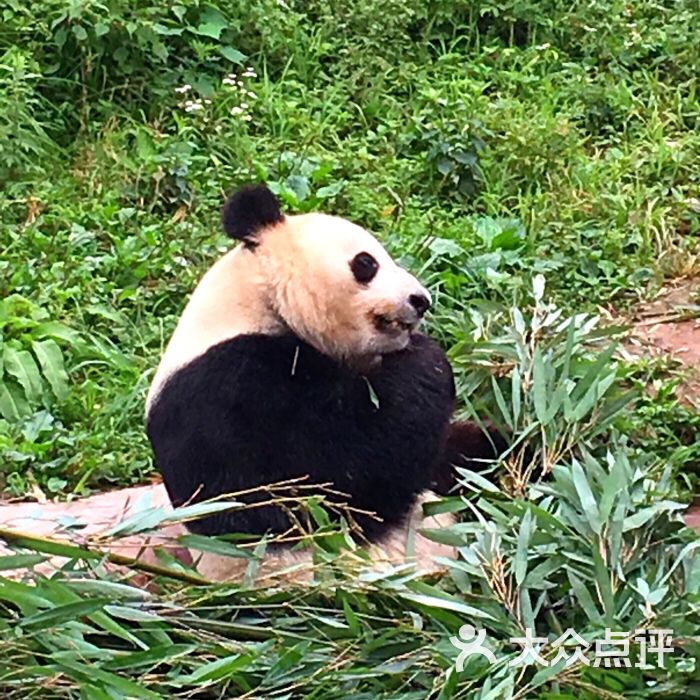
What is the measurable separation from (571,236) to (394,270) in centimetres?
226

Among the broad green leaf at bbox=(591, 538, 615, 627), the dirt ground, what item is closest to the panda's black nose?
the broad green leaf at bbox=(591, 538, 615, 627)

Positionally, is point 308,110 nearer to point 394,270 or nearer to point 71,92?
point 71,92

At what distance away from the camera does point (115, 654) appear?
3.01 m

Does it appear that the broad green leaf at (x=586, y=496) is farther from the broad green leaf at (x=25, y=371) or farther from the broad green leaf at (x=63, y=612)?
the broad green leaf at (x=25, y=371)

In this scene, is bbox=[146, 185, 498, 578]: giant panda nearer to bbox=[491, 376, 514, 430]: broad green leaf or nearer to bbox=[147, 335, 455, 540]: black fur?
bbox=[147, 335, 455, 540]: black fur

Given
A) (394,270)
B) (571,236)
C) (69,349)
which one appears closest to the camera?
(394,270)

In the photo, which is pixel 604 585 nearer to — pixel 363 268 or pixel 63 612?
pixel 363 268

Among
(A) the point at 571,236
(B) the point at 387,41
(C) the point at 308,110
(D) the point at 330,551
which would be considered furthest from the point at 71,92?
(D) the point at 330,551

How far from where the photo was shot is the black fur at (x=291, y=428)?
3605mm

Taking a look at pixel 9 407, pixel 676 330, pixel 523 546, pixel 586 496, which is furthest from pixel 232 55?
pixel 523 546

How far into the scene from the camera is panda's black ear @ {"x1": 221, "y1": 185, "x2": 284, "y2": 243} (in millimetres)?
3936

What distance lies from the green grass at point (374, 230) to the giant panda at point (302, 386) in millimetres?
289

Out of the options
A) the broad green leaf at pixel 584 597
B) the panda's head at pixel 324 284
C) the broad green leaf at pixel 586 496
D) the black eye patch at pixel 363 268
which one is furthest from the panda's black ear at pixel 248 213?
the broad green leaf at pixel 584 597

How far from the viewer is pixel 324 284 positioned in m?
3.91
